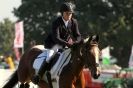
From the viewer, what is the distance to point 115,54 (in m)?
65.1

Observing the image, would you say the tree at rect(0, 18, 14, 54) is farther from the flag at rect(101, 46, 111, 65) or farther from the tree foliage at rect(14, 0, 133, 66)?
the flag at rect(101, 46, 111, 65)

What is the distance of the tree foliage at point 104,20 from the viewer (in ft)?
Answer: 193

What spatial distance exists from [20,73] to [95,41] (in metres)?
3.26

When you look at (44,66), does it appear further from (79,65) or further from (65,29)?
(79,65)

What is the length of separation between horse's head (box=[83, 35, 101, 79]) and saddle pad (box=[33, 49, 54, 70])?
1298 mm

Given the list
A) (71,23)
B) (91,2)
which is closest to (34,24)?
(91,2)

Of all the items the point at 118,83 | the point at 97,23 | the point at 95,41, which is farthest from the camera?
the point at 97,23

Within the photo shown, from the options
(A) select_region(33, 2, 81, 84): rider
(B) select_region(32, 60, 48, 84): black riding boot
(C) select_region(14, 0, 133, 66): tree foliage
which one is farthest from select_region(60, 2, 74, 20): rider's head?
(C) select_region(14, 0, 133, 66): tree foliage

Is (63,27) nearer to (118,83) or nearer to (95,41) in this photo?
(95,41)

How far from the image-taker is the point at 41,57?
11531 mm

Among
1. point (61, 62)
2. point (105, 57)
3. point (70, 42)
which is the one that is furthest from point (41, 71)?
point (105, 57)

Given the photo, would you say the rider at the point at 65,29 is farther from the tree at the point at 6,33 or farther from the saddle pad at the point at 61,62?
the tree at the point at 6,33

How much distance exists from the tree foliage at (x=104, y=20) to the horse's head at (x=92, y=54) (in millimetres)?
46458

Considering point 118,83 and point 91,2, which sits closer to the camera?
point 118,83
